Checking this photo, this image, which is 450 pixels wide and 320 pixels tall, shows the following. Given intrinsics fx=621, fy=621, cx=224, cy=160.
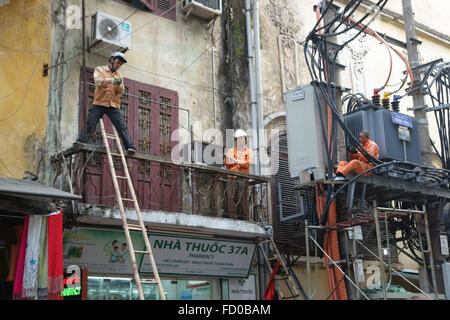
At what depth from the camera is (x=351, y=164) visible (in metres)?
12.2

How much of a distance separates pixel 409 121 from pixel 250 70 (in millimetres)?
3843

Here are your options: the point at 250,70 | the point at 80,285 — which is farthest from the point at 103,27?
the point at 80,285

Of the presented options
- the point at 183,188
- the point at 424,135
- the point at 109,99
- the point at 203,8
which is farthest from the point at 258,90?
the point at 109,99

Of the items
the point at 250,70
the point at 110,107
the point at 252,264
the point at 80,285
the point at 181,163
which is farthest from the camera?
the point at 250,70

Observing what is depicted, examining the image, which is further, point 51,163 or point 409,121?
point 409,121

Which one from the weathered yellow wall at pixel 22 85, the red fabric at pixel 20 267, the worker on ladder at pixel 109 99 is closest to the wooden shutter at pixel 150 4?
the weathered yellow wall at pixel 22 85

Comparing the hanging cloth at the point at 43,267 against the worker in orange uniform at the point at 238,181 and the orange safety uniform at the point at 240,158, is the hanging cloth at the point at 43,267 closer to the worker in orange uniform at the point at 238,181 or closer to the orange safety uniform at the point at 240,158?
the worker in orange uniform at the point at 238,181

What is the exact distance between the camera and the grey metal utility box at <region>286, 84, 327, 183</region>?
40.9 feet

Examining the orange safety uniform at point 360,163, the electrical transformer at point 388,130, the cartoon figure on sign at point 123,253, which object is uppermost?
the electrical transformer at point 388,130

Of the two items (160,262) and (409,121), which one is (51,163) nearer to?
(160,262)

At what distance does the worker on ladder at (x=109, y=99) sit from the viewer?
10.6 metres

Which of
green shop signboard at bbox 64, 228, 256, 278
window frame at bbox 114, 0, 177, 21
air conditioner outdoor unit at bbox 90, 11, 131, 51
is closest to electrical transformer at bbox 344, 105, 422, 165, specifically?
green shop signboard at bbox 64, 228, 256, 278

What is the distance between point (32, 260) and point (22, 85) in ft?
12.2

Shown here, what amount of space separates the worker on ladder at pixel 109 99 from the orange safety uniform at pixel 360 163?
4.18 metres
